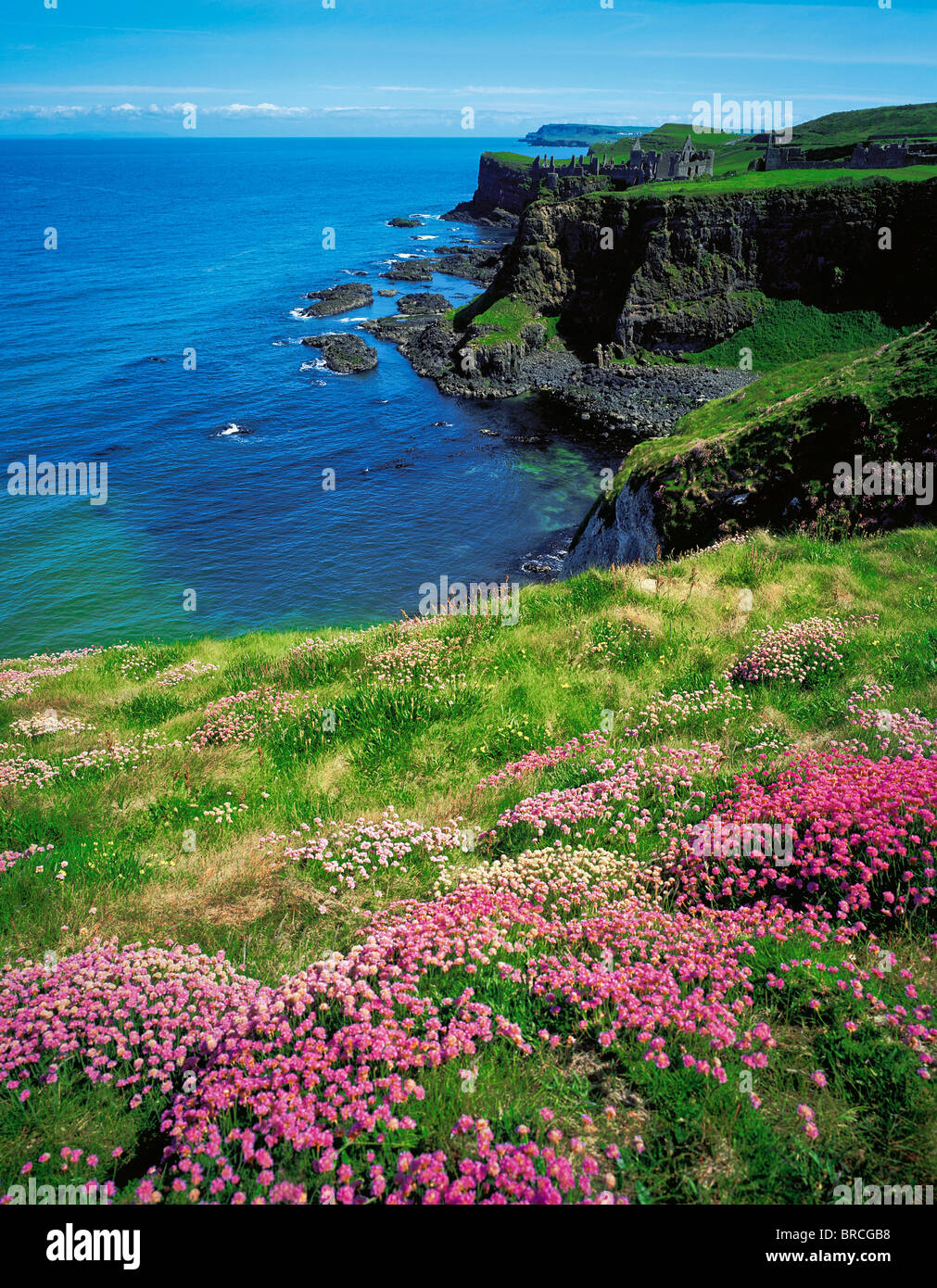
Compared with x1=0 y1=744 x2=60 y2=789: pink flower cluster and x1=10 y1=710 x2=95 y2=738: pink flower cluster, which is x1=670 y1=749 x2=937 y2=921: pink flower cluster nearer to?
x1=0 y1=744 x2=60 y2=789: pink flower cluster

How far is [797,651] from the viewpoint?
10391 mm

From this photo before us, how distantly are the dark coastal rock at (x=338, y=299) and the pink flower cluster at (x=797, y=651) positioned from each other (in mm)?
88547

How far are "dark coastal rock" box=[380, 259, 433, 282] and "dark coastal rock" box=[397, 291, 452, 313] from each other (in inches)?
539

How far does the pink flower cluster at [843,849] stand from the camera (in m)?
5.32

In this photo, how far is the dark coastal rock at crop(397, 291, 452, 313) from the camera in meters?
88.0

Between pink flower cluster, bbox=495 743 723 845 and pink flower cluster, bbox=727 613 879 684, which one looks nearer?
pink flower cluster, bbox=495 743 723 845

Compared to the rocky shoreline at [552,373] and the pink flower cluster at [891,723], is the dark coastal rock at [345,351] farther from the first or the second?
the pink flower cluster at [891,723]

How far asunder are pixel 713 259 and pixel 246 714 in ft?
232

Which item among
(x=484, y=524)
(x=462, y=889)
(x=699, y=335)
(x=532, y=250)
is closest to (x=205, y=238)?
(x=532, y=250)

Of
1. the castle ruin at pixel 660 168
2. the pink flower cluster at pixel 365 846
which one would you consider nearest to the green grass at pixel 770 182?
the castle ruin at pixel 660 168

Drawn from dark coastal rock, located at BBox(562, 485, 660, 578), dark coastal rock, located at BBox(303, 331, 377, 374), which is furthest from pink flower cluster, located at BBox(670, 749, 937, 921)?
dark coastal rock, located at BBox(303, 331, 377, 374)

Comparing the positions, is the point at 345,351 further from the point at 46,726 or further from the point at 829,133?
the point at 829,133

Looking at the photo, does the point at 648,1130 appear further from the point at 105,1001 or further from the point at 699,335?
the point at 699,335
